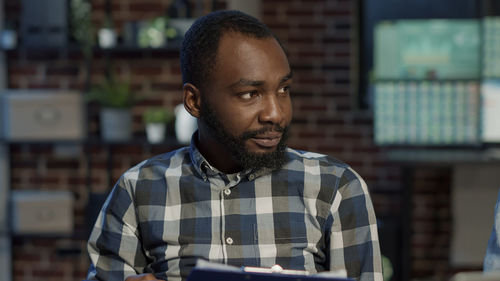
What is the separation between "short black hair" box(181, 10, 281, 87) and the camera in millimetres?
1219

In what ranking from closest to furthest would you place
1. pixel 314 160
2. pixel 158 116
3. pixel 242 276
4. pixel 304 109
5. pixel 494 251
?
pixel 242 276 < pixel 494 251 < pixel 314 160 < pixel 158 116 < pixel 304 109

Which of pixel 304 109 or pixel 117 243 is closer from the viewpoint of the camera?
pixel 117 243

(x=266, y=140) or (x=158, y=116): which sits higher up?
(x=266, y=140)

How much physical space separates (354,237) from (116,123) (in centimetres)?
225

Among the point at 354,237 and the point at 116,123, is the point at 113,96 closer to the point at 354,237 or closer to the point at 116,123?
the point at 116,123

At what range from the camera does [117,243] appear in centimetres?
124

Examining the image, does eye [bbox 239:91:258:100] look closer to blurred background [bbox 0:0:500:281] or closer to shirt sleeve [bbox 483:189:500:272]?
shirt sleeve [bbox 483:189:500:272]

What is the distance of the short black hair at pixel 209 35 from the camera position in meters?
1.22

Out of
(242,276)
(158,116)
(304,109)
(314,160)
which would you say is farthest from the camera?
(304,109)

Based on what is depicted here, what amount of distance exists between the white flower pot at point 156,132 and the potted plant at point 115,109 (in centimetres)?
12

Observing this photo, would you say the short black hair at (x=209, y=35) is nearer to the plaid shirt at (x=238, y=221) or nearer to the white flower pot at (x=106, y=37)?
the plaid shirt at (x=238, y=221)

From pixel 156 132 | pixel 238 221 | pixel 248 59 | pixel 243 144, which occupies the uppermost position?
pixel 248 59

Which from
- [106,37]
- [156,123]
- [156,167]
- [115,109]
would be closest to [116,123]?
[115,109]

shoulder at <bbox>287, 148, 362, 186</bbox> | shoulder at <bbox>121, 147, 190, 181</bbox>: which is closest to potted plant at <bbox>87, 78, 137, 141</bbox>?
shoulder at <bbox>121, 147, 190, 181</bbox>
